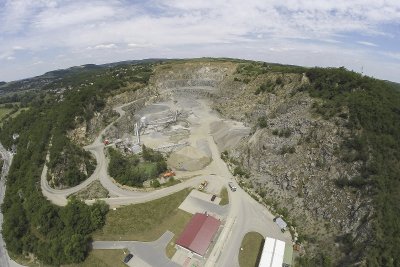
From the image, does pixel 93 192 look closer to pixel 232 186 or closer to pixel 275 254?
pixel 232 186

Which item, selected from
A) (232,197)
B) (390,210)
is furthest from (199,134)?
(390,210)

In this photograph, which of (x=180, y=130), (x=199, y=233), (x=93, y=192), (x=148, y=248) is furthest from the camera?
(x=180, y=130)

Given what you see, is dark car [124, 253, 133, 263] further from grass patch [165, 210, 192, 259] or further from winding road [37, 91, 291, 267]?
winding road [37, 91, 291, 267]

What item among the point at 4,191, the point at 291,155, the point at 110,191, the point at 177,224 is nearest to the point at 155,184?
the point at 110,191

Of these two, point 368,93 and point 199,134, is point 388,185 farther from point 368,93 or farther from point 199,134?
point 199,134

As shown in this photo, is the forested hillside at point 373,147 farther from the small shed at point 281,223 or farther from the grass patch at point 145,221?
the grass patch at point 145,221

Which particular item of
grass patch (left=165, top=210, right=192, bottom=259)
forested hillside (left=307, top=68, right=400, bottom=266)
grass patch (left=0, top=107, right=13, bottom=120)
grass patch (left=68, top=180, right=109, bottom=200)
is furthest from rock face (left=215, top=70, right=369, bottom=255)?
grass patch (left=0, top=107, right=13, bottom=120)
